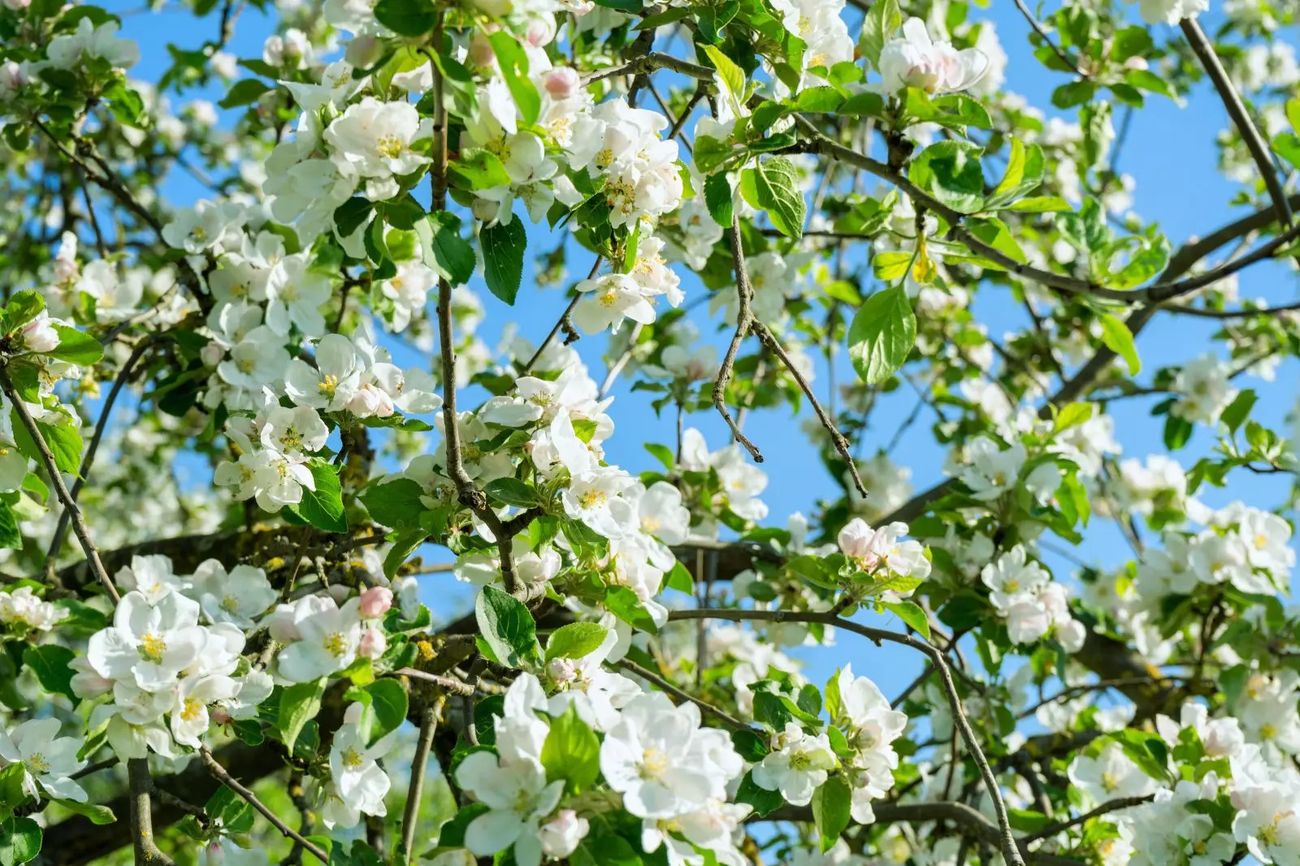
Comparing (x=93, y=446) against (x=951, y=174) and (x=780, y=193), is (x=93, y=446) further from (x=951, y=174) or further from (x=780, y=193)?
(x=951, y=174)

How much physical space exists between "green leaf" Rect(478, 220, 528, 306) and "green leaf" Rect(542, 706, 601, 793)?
0.51 meters

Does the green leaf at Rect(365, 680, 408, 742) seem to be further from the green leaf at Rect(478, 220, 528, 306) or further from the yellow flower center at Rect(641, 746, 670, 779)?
the green leaf at Rect(478, 220, 528, 306)

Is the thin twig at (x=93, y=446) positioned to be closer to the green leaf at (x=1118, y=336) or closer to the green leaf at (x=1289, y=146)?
the green leaf at (x=1118, y=336)

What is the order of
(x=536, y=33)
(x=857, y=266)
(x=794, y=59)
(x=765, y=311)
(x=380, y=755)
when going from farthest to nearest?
(x=857, y=266) < (x=765, y=311) < (x=794, y=59) < (x=380, y=755) < (x=536, y=33)

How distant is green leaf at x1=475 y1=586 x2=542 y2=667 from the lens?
130 centimetres

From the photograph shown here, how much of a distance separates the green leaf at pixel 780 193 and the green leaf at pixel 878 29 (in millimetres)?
200

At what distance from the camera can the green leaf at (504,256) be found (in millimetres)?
1365

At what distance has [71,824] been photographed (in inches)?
109

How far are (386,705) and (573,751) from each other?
0.26m

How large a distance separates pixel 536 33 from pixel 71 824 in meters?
2.39

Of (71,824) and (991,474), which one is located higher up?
(991,474)

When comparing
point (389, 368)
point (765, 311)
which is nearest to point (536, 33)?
point (389, 368)

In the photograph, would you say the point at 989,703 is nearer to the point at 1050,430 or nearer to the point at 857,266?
the point at 1050,430

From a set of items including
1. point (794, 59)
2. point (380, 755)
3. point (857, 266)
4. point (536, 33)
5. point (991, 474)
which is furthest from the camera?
point (857, 266)
